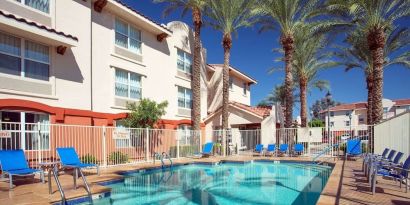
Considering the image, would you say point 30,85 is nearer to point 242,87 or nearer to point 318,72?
point 242,87

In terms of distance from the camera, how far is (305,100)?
29219 millimetres

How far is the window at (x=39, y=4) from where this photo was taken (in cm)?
1441

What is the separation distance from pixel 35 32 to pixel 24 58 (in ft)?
4.81

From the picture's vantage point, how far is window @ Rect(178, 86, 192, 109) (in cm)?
2562

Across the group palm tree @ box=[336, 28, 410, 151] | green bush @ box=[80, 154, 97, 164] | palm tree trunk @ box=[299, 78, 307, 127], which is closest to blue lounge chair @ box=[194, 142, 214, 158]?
green bush @ box=[80, 154, 97, 164]

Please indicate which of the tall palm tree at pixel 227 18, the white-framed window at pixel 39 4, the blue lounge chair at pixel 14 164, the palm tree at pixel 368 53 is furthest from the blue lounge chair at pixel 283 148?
the white-framed window at pixel 39 4

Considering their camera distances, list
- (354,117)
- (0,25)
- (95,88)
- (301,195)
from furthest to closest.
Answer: (354,117), (95,88), (0,25), (301,195)

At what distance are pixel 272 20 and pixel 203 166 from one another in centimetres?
1204

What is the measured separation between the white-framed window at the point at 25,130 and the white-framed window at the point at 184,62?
12736 mm

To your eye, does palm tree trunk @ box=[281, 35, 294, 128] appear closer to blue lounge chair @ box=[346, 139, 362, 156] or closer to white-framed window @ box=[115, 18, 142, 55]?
blue lounge chair @ box=[346, 139, 362, 156]

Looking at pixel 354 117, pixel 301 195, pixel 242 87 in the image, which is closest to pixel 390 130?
pixel 301 195

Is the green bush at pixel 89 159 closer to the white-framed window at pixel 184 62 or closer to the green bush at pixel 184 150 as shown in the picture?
the green bush at pixel 184 150

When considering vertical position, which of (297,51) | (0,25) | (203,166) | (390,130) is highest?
(297,51)

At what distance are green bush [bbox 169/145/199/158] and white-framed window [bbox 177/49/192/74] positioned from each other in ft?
22.9
